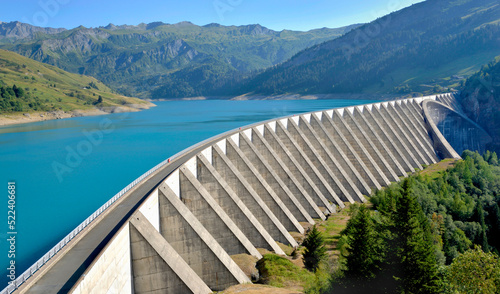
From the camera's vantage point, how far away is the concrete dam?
16.5 meters

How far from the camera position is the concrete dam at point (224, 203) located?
16.5 meters

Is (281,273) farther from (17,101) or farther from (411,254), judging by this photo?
(17,101)

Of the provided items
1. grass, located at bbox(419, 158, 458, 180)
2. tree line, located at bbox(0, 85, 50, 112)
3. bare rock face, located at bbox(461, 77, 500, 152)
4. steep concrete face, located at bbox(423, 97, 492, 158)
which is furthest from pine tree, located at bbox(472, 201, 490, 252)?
tree line, located at bbox(0, 85, 50, 112)

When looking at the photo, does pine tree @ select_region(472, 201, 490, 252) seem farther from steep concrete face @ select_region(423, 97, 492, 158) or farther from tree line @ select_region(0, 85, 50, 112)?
tree line @ select_region(0, 85, 50, 112)

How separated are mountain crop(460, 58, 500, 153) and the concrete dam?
49.9 metres

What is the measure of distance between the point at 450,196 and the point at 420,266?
27841 mm

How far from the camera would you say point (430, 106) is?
302ft

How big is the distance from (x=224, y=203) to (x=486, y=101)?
112 metres

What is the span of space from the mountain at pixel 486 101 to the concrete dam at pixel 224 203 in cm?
4992

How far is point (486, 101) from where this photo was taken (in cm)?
10794

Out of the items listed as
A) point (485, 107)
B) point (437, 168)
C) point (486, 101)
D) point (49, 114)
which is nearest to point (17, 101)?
point (49, 114)

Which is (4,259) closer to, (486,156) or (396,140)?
(396,140)

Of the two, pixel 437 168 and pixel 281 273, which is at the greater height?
pixel 437 168

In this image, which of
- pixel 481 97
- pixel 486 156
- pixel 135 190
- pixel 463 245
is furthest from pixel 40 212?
pixel 481 97
